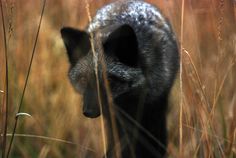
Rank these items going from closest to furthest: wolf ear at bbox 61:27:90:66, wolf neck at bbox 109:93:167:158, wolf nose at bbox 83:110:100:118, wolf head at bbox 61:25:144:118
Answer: wolf nose at bbox 83:110:100:118 → wolf head at bbox 61:25:144:118 → wolf ear at bbox 61:27:90:66 → wolf neck at bbox 109:93:167:158

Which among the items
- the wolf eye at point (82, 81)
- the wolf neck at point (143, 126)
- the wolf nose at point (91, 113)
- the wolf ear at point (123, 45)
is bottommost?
the wolf neck at point (143, 126)

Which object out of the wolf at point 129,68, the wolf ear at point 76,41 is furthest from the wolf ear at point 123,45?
the wolf ear at point 76,41

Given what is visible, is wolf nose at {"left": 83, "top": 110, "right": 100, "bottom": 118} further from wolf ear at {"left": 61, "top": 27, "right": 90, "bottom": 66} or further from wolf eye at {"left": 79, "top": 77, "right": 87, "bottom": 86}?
wolf ear at {"left": 61, "top": 27, "right": 90, "bottom": 66}

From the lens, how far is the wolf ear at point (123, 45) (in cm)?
390

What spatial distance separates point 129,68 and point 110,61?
0.15 metres

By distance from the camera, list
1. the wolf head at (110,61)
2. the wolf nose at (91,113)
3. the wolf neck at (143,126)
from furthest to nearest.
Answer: the wolf neck at (143,126) < the wolf head at (110,61) < the wolf nose at (91,113)

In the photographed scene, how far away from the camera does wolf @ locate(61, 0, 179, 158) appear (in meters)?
3.87

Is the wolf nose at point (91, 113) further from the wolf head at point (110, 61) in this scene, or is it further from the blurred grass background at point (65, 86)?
the blurred grass background at point (65, 86)

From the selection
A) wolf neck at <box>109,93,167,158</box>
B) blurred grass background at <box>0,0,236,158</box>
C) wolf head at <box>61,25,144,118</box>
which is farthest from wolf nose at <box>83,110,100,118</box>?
wolf neck at <box>109,93,167,158</box>

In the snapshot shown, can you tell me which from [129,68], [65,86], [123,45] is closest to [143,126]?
[129,68]

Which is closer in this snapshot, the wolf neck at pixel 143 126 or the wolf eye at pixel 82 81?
the wolf eye at pixel 82 81

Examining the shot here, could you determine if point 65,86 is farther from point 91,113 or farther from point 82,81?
point 91,113

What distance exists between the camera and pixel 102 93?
3.75 metres

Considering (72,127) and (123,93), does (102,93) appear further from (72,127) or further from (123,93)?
(72,127)
